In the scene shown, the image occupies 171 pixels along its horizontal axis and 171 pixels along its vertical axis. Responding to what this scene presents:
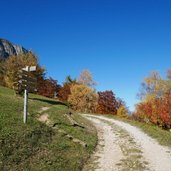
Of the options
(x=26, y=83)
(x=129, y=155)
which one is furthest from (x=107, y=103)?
(x=129, y=155)

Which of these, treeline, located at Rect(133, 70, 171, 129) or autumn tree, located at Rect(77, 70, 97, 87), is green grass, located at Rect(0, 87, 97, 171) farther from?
autumn tree, located at Rect(77, 70, 97, 87)

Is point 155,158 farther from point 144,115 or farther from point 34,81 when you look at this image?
point 144,115

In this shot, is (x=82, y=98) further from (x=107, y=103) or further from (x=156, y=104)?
(x=156, y=104)

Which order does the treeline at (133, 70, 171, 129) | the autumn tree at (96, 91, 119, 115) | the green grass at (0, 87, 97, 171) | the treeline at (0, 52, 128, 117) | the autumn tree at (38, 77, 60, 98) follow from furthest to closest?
the autumn tree at (38, 77, 60, 98) < the autumn tree at (96, 91, 119, 115) < the treeline at (0, 52, 128, 117) < the treeline at (133, 70, 171, 129) < the green grass at (0, 87, 97, 171)

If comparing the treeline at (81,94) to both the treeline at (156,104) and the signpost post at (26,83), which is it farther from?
the signpost post at (26,83)

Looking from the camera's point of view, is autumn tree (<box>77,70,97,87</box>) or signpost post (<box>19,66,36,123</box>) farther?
autumn tree (<box>77,70,97,87</box>)

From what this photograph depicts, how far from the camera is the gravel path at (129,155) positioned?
17.5 meters

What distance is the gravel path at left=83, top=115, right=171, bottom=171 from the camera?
17.5m

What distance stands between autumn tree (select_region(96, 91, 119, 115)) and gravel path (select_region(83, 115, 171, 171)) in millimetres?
56596

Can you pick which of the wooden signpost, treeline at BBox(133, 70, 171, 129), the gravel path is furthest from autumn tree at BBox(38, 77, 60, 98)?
the wooden signpost

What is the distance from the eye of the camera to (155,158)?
63.6 ft

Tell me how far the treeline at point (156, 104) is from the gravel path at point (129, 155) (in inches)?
854

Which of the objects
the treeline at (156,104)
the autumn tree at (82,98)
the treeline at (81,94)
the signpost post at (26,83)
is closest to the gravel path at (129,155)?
the signpost post at (26,83)

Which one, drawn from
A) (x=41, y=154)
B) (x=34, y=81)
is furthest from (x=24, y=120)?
(x=41, y=154)
